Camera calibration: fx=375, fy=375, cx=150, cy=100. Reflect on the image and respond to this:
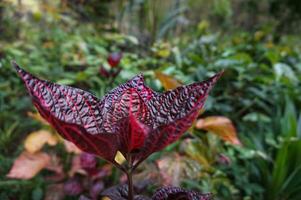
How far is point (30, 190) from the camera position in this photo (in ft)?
4.65

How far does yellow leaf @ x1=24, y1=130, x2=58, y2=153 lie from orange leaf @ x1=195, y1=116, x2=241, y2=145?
0.55 meters

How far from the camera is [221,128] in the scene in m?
1.33

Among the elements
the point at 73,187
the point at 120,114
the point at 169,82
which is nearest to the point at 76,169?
the point at 73,187

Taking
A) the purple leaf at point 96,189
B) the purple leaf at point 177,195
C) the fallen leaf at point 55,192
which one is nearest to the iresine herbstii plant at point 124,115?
the purple leaf at point 177,195

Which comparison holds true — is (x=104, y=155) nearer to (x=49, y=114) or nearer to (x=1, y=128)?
(x=49, y=114)

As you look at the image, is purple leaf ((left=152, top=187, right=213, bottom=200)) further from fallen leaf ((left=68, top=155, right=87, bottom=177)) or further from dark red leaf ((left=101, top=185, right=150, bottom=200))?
fallen leaf ((left=68, top=155, right=87, bottom=177))

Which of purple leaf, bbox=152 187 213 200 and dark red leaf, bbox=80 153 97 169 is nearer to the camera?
purple leaf, bbox=152 187 213 200

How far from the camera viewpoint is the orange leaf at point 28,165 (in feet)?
4.11

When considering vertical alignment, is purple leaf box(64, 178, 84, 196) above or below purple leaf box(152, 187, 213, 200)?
above

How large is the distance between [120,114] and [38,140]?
0.85 m

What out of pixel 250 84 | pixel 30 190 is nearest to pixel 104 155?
pixel 30 190

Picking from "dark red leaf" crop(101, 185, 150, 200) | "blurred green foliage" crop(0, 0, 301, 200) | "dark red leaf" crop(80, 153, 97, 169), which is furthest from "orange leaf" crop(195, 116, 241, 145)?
"dark red leaf" crop(101, 185, 150, 200)

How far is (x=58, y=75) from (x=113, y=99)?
1.46 metres

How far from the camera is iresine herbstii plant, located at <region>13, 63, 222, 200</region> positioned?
0.54m
